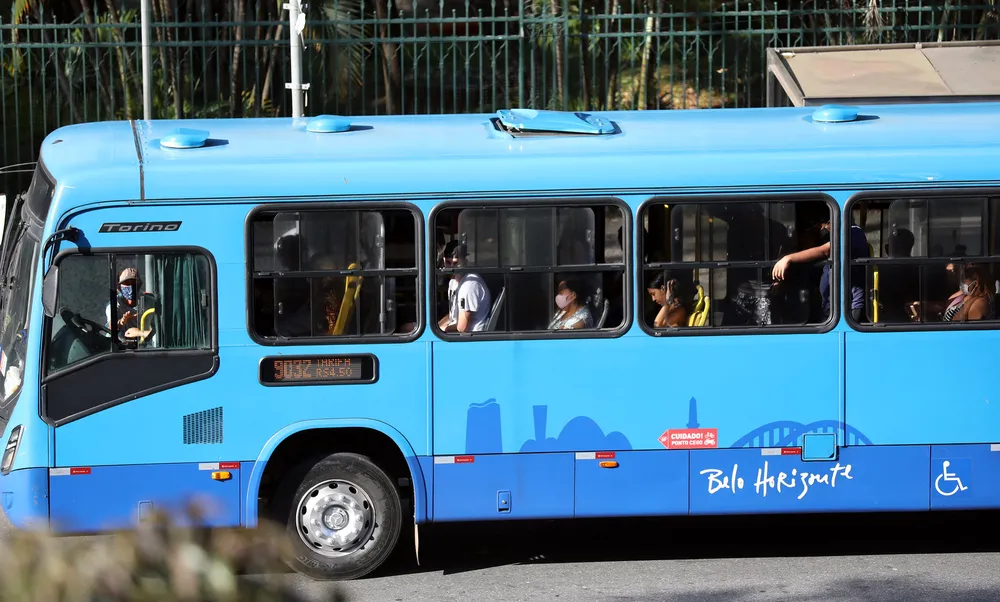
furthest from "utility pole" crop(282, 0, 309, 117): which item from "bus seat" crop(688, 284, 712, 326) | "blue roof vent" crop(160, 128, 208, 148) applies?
"bus seat" crop(688, 284, 712, 326)

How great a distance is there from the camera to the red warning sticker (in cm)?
757

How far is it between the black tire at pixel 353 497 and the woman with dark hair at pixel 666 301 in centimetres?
190

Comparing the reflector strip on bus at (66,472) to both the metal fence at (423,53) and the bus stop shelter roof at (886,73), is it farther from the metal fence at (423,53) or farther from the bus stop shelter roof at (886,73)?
the metal fence at (423,53)

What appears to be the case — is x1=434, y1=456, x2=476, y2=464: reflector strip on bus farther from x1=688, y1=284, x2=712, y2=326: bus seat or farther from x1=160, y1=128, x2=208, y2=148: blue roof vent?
x1=160, y1=128, x2=208, y2=148: blue roof vent

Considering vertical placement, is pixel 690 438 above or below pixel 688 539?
above

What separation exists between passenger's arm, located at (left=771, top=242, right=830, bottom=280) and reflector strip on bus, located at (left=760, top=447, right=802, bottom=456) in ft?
3.34

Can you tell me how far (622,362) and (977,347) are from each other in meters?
2.15

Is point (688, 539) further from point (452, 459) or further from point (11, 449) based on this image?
point (11, 449)

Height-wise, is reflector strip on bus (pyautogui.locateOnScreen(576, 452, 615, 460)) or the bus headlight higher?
the bus headlight

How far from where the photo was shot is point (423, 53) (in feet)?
52.7

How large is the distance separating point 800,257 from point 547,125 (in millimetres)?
1749

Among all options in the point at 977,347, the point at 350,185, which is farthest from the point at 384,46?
the point at 977,347

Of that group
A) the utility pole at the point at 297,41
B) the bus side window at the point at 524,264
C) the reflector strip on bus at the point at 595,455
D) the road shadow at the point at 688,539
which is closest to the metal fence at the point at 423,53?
the utility pole at the point at 297,41

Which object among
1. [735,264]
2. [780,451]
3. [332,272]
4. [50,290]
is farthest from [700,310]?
[50,290]
